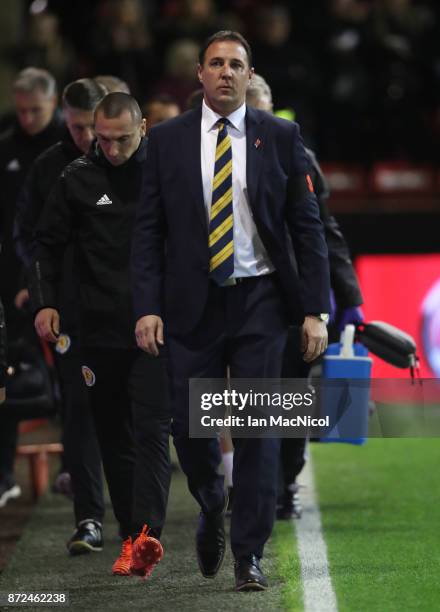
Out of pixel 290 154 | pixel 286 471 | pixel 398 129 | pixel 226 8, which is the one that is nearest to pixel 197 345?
pixel 290 154

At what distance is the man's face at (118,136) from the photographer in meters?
5.64

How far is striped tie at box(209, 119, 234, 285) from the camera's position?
505 centimetres

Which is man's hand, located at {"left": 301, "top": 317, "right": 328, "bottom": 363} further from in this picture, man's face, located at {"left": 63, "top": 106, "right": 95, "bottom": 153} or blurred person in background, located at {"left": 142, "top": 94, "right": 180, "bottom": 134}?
blurred person in background, located at {"left": 142, "top": 94, "right": 180, "bottom": 134}

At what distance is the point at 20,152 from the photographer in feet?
24.6

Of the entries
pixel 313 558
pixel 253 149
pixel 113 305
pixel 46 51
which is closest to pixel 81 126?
pixel 113 305

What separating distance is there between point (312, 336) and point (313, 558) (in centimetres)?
112

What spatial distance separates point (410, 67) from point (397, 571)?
24.3 ft

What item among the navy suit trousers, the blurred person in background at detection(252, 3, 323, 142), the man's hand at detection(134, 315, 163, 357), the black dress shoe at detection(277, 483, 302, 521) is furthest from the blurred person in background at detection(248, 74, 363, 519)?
the blurred person in background at detection(252, 3, 323, 142)

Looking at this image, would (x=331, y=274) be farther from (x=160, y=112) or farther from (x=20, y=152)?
(x=20, y=152)

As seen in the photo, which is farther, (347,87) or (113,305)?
(347,87)

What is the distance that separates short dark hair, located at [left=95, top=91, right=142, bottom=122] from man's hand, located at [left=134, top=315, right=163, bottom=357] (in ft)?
3.05

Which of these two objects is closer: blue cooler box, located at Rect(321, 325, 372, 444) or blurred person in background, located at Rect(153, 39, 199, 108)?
blue cooler box, located at Rect(321, 325, 372, 444)

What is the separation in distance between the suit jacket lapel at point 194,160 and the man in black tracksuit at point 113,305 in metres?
0.52

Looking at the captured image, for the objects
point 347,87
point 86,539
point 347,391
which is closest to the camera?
point 86,539
